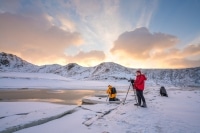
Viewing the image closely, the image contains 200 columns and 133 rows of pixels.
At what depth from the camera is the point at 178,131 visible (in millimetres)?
4699

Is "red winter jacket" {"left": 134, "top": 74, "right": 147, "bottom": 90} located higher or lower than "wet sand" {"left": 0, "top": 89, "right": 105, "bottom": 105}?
higher

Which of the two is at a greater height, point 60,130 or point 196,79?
point 196,79

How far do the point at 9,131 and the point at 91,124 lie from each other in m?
2.44

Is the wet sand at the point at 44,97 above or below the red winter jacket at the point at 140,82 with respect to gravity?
below

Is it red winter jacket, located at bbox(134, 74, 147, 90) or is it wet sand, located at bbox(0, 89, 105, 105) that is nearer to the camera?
red winter jacket, located at bbox(134, 74, 147, 90)

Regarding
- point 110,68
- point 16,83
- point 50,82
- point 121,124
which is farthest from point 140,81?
point 110,68

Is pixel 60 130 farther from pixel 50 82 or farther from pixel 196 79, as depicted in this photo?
pixel 196 79

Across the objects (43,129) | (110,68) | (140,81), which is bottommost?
(43,129)

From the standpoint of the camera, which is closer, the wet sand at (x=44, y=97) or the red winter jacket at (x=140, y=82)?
the red winter jacket at (x=140, y=82)

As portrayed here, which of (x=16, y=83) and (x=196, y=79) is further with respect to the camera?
(x=196, y=79)

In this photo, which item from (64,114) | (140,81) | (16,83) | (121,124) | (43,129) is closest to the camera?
(43,129)

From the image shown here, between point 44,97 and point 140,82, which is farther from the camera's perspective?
point 44,97

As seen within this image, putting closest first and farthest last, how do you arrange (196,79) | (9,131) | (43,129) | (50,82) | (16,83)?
(9,131) → (43,129) → (16,83) → (50,82) → (196,79)

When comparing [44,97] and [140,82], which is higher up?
[140,82]
